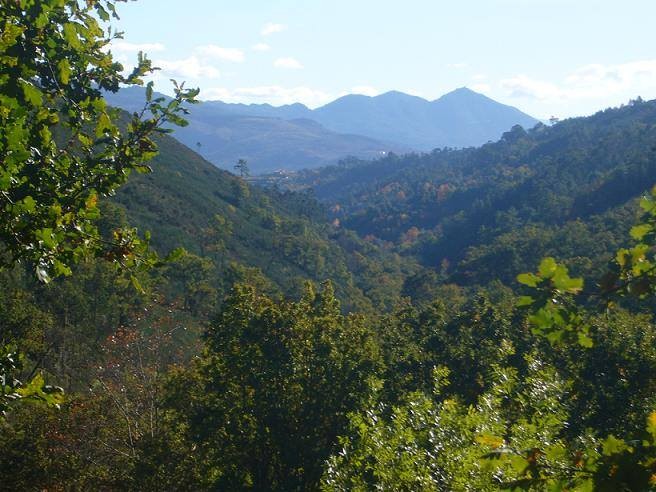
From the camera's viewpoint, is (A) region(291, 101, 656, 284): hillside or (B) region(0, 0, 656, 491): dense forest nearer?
(B) region(0, 0, 656, 491): dense forest

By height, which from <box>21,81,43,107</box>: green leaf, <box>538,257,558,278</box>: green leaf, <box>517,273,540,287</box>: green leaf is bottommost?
<box>517,273,540,287</box>: green leaf

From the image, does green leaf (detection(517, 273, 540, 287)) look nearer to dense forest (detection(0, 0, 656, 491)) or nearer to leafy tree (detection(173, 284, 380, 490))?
dense forest (detection(0, 0, 656, 491))

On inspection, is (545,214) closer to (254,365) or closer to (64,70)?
(254,365)

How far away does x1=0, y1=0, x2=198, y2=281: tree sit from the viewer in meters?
5.29

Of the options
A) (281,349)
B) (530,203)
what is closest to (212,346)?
(281,349)

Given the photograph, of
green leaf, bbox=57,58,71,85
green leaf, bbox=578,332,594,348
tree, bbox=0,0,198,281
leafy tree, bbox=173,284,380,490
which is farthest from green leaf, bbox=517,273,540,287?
leafy tree, bbox=173,284,380,490

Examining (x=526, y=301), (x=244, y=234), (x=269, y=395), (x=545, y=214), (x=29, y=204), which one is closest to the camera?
(x=526, y=301)

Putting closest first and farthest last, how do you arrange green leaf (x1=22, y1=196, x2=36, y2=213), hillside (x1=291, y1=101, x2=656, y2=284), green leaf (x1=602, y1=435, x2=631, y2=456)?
green leaf (x1=602, y1=435, x2=631, y2=456)
green leaf (x1=22, y1=196, x2=36, y2=213)
hillside (x1=291, y1=101, x2=656, y2=284)

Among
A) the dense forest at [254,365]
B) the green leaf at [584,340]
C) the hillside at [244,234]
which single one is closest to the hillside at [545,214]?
the hillside at [244,234]

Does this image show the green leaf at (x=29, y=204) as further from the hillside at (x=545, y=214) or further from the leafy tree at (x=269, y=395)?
the hillside at (x=545, y=214)

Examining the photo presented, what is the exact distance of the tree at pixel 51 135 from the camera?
17.4ft

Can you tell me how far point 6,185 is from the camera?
177 inches

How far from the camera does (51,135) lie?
6.46 metres

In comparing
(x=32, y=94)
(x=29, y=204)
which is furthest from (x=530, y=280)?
(x=32, y=94)
